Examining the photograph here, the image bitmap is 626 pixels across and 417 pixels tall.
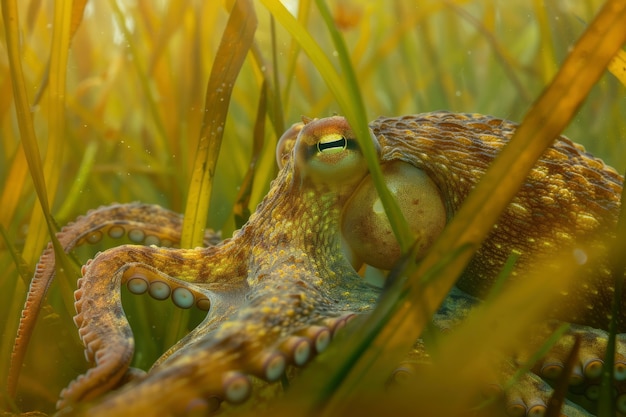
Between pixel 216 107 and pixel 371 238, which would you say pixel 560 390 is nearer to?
pixel 371 238

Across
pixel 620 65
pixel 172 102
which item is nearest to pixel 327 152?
pixel 620 65

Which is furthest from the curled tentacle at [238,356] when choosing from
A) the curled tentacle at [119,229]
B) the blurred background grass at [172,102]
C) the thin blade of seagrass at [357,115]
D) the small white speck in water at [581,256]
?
the blurred background grass at [172,102]

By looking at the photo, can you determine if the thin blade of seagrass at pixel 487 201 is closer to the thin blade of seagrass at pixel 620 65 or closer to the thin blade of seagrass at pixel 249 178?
the thin blade of seagrass at pixel 620 65

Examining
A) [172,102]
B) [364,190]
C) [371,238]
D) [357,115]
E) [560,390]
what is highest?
[172,102]

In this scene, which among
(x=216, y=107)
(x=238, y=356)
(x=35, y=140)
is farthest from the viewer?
(x=216, y=107)

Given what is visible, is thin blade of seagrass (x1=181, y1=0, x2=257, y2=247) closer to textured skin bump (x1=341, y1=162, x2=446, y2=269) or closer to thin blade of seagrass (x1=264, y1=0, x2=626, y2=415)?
textured skin bump (x1=341, y1=162, x2=446, y2=269)

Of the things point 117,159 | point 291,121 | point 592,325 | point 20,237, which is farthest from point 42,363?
point 291,121

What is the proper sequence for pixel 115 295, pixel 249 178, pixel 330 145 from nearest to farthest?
pixel 115 295 → pixel 330 145 → pixel 249 178

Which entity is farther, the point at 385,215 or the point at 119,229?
the point at 119,229

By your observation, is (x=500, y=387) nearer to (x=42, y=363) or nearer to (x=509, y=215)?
(x=509, y=215)
